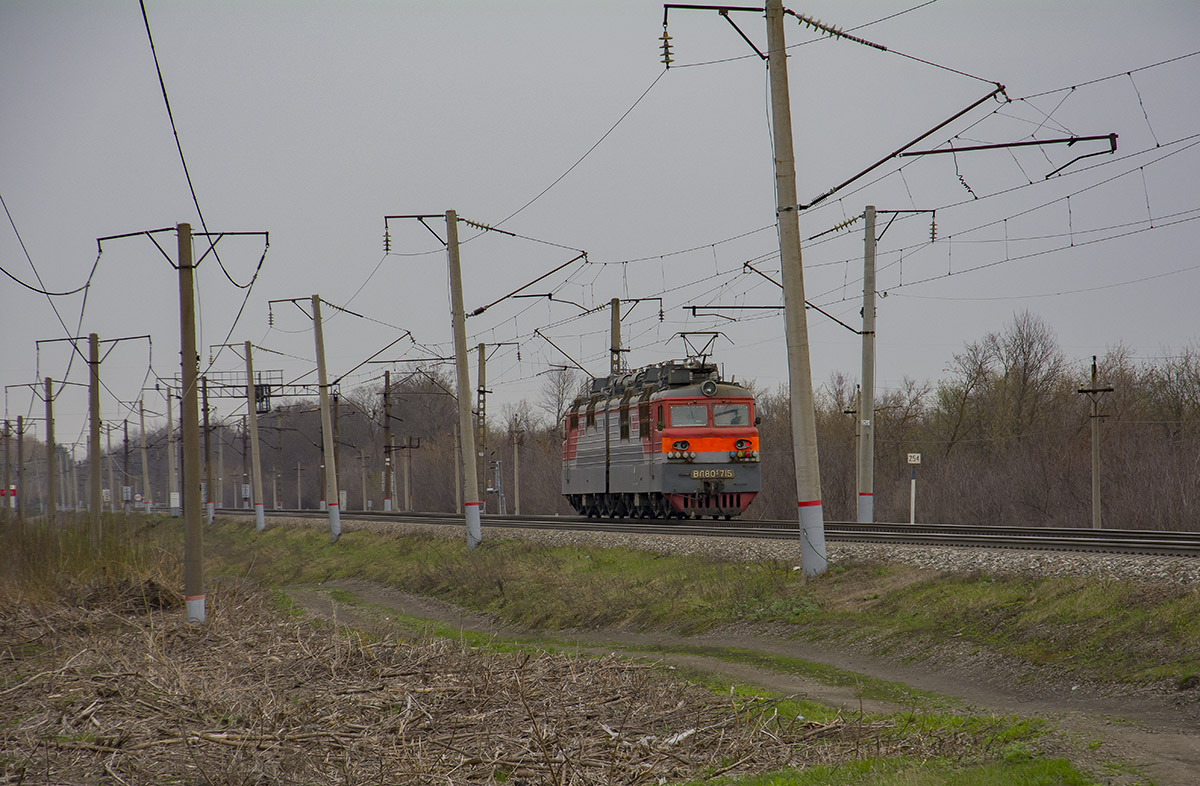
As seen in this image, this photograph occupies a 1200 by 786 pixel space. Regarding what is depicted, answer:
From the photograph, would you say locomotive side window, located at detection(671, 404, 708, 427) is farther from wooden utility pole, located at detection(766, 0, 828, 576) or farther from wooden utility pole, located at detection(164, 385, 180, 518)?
wooden utility pole, located at detection(164, 385, 180, 518)

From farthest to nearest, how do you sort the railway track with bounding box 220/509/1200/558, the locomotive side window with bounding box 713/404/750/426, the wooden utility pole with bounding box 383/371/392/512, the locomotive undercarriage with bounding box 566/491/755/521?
1. the wooden utility pole with bounding box 383/371/392/512
2. the locomotive side window with bounding box 713/404/750/426
3. the locomotive undercarriage with bounding box 566/491/755/521
4. the railway track with bounding box 220/509/1200/558

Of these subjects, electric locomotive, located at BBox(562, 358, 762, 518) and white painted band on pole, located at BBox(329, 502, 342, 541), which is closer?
electric locomotive, located at BBox(562, 358, 762, 518)

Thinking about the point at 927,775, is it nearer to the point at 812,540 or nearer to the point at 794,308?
the point at 812,540

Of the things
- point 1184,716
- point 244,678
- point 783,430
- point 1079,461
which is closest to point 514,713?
point 244,678

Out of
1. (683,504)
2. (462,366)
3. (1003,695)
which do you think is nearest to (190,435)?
(462,366)

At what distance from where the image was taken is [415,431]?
364 ft

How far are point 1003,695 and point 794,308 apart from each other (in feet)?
26.0

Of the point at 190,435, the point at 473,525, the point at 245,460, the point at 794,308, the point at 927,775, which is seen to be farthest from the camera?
the point at 245,460

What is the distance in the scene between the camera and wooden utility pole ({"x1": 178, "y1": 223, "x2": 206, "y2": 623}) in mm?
18641

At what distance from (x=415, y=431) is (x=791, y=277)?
95301 millimetres

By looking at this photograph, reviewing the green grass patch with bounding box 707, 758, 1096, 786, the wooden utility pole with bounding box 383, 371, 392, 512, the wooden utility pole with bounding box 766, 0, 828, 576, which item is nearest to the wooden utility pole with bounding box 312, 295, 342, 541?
the wooden utility pole with bounding box 383, 371, 392, 512

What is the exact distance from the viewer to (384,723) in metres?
9.99

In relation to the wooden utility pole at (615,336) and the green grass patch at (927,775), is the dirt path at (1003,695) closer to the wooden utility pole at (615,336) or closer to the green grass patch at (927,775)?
the green grass patch at (927,775)

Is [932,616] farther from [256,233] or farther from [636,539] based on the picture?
[256,233]
